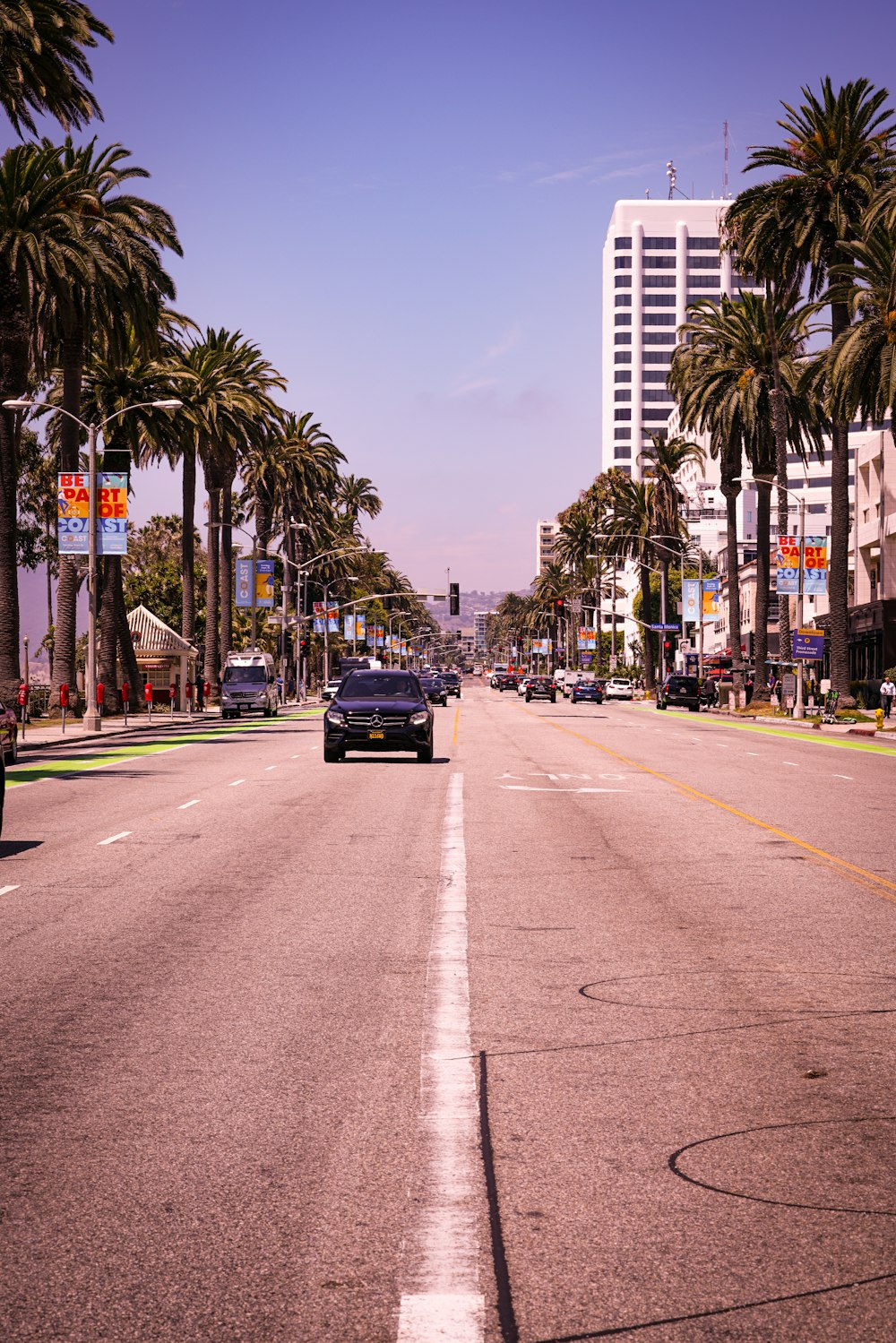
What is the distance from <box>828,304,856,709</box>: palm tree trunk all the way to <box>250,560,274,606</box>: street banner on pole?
37.9 metres

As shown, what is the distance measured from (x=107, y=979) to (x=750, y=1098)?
406 cm

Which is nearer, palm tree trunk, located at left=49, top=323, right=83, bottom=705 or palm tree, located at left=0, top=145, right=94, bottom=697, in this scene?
palm tree, located at left=0, top=145, right=94, bottom=697

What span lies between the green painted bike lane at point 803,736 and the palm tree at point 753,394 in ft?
41.8

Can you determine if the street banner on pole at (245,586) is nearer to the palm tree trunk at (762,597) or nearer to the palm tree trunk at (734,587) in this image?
the palm tree trunk at (734,587)

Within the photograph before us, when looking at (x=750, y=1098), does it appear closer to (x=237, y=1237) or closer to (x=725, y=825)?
(x=237, y=1237)

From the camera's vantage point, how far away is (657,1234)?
4.87 m

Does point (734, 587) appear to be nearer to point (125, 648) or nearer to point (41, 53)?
point (125, 648)

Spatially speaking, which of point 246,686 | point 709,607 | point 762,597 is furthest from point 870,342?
point 709,607

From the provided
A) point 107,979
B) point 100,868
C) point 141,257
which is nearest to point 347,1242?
point 107,979

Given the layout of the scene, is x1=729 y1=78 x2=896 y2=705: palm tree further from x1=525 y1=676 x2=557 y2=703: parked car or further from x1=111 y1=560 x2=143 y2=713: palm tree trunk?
x1=525 y1=676 x2=557 y2=703: parked car

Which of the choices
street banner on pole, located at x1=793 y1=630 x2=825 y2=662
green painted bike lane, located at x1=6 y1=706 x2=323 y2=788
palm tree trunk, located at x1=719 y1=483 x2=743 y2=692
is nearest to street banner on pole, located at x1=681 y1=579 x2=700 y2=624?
palm tree trunk, located at x1=719 y1=483 x2=743 y2=692

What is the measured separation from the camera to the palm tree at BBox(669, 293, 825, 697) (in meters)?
68.9

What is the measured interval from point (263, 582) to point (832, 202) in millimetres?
41623

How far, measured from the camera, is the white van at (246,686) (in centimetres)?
6412
